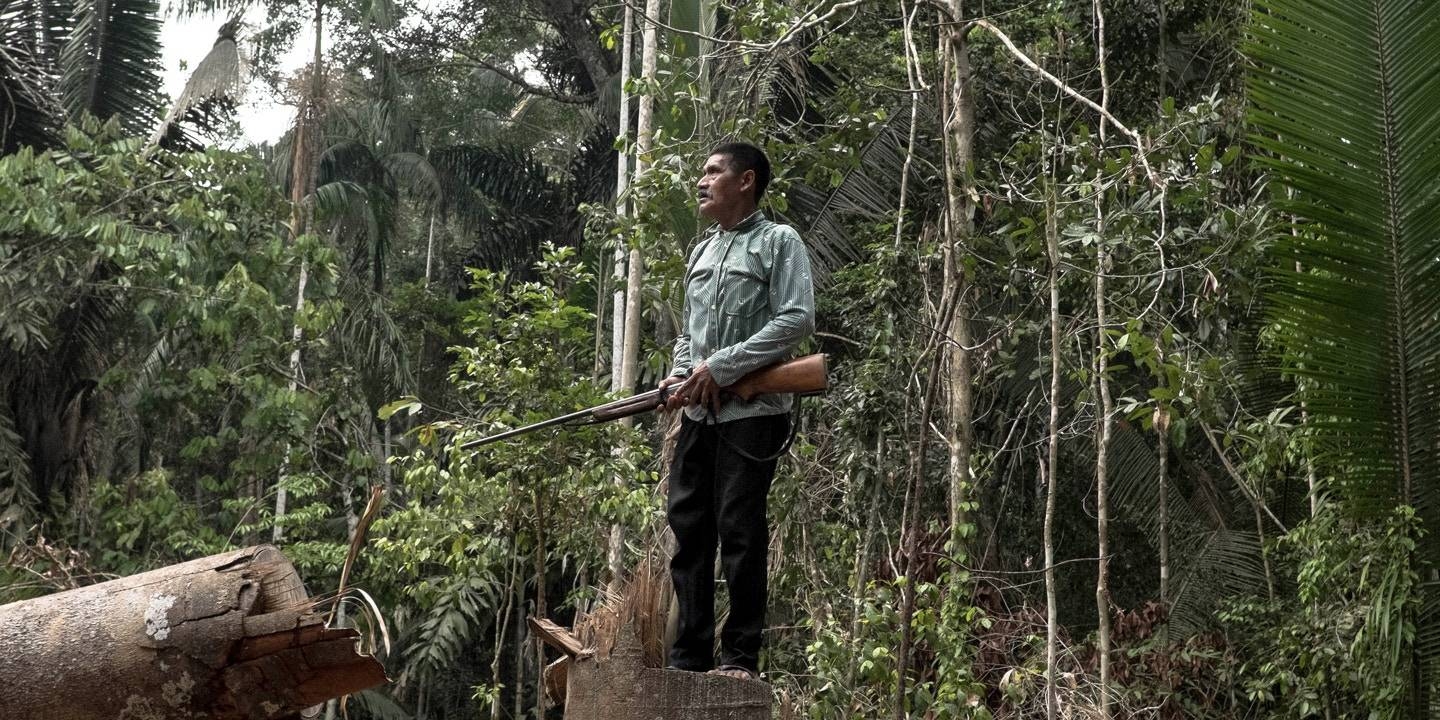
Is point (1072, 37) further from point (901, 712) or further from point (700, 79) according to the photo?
point (901, 712)

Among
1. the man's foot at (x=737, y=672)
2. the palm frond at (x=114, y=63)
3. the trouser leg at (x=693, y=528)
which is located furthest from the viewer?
the palm frond at (x=114, y=63)

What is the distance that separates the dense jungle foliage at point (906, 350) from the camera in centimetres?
573

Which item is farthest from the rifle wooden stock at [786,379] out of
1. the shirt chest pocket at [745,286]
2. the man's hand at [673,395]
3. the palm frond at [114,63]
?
the palm frond at [114,63]

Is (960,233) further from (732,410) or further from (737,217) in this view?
(732,410)

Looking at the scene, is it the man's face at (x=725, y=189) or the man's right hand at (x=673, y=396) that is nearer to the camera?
the man's right hand at (x=673, y=396)

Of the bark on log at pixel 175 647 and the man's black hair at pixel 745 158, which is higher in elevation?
the man's black hair at pixel 745 158

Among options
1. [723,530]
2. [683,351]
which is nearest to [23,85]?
[683,351]

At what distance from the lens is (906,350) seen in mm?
8297

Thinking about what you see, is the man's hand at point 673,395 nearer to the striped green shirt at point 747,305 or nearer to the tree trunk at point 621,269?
the striped green shirt at point 747,305

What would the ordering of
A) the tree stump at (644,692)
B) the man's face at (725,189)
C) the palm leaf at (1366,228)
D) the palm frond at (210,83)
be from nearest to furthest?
the tree stump at (644,692), the man's face at (725,189), the palm leaf at (1366,228), the palm frond at (210,83)

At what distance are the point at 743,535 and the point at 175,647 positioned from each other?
165cm

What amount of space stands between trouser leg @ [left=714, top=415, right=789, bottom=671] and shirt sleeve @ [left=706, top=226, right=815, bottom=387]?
6.8 inches

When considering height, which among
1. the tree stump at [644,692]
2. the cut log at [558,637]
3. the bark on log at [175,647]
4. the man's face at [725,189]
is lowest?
the tree stump at [644,692]

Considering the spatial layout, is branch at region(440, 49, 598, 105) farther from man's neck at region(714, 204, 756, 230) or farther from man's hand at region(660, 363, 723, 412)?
man's hand at region(660, 363, 723, 412)
